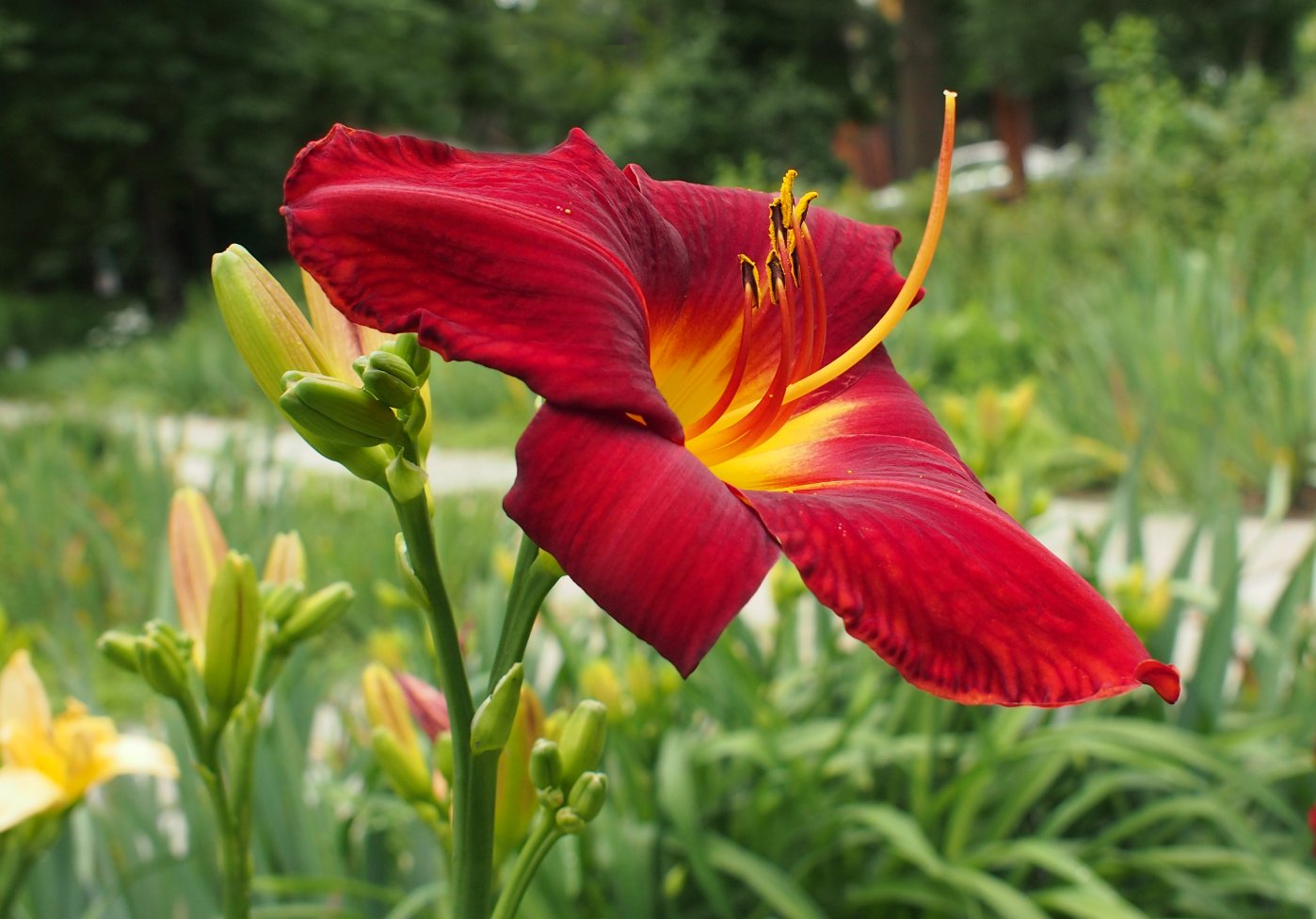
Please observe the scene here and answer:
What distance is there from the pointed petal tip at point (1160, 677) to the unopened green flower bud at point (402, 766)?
19.6 inches

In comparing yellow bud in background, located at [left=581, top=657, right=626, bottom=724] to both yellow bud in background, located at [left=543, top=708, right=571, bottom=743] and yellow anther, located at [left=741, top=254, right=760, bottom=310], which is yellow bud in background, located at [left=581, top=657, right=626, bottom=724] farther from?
yellow anther, located at [left=741, top=254, right=760, bottom=310]

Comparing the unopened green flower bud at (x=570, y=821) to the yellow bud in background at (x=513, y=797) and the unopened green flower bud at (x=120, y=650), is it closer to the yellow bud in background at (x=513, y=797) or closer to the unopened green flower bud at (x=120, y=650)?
the yellow bud in background at (x=513, y=797)

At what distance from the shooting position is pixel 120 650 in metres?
0.76

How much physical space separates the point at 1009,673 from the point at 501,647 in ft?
0.76

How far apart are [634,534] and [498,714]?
0.38ft

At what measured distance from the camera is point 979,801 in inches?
61.9

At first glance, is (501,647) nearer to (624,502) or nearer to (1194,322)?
(624,502)

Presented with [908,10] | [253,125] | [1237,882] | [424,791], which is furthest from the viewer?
[908,10]

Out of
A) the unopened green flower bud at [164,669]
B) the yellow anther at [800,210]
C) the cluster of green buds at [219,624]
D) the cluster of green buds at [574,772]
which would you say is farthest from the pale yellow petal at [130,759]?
the yellow anther at [800,210]

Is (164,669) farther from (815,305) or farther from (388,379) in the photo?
(815,305)

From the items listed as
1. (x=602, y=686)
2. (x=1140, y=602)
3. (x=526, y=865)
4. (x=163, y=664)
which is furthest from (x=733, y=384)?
(x=1140, y=602)

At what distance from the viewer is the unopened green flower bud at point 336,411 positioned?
1.51 ft

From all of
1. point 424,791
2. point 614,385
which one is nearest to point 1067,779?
point 424,791

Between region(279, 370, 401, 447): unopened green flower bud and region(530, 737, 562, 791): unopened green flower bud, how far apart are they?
0.20 m
